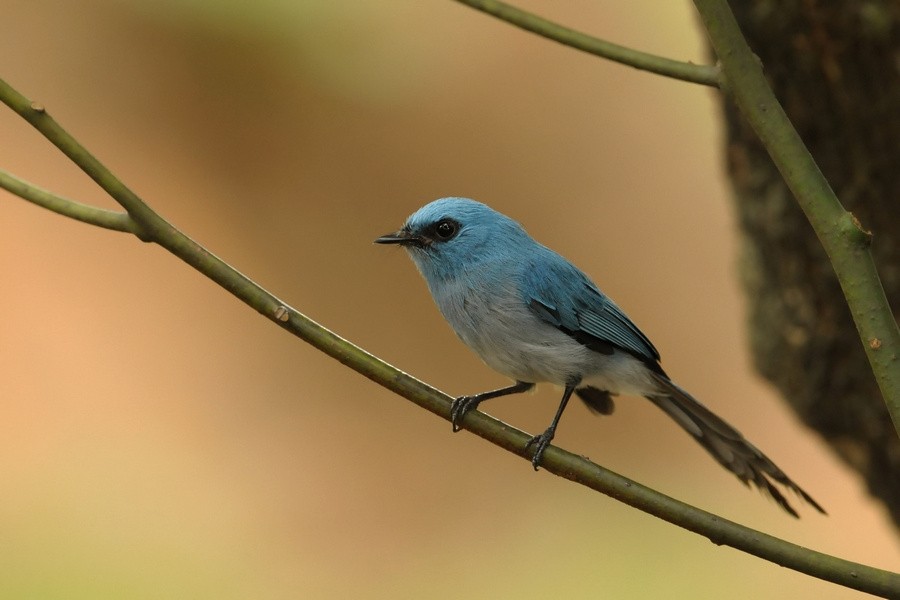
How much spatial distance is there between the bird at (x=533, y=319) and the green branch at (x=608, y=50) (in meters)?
1.01

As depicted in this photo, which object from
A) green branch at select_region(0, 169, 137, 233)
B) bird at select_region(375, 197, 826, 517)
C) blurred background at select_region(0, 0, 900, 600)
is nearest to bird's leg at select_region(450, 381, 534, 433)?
bird at select_region(375, 197, 826, 517)

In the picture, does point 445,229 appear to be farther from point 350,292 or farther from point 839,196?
point 350,292

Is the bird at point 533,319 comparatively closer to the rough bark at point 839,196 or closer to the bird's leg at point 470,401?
the bird's leg at point 470,401

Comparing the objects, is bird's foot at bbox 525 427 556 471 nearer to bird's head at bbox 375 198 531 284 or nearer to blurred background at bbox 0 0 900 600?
Answer: bird's head at bbox 375 198 531 284

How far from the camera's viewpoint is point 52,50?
7414 mm

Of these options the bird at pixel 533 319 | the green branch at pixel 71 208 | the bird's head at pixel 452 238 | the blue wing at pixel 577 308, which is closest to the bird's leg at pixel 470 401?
the bird at pixel 533 319

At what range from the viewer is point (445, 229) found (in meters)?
3.23

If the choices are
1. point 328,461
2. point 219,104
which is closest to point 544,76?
point 219,104

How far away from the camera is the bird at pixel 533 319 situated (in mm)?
3102

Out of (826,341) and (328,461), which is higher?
(826,341)

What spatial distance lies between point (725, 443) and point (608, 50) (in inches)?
60.6

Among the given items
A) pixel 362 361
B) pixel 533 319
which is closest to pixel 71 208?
pixel 362 361

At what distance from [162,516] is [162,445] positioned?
1.80ft

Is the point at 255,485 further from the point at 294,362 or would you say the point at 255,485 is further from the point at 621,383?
the point at 621,383
